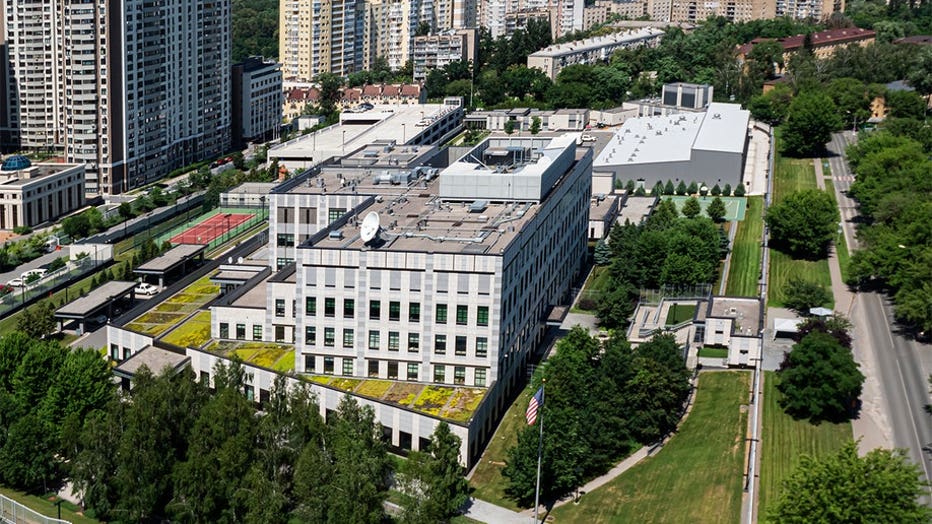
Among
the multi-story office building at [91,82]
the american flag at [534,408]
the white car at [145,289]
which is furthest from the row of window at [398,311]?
the multi-story office building at [91,82]

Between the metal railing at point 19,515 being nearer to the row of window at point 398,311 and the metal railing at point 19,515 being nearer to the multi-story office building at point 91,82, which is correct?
the row of window at point 398,311

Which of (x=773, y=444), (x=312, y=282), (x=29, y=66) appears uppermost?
(x=29, y=66)

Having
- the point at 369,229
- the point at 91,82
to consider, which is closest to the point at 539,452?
the point at 369,229

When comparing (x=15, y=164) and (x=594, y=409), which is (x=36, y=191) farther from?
(x=594, y=409)

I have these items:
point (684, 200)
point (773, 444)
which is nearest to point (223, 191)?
point (684, 200)

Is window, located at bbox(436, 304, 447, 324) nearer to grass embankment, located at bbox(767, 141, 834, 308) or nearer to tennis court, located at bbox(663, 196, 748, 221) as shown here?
grass embankment, located at bbox(767, 141, 834, 308)

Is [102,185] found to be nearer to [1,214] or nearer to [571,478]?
[1,214]
